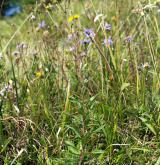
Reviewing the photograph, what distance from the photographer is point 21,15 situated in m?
6.62

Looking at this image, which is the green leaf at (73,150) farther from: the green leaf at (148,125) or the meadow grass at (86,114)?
the green leaf at (148,125)

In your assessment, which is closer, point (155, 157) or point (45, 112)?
point (155, 157)

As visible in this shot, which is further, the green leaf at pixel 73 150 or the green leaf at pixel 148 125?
the green leaf at pixel 148 125

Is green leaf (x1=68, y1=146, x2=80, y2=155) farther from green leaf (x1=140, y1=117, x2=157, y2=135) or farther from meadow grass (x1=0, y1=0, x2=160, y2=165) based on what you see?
green leaf (x1=140, y1=117, x2=157, y2=135)

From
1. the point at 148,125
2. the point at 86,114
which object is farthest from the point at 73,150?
the point at 148,125

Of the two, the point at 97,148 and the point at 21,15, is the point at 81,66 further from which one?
the point at 21,15

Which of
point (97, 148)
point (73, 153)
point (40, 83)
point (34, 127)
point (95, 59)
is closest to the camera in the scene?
point (73, 153)

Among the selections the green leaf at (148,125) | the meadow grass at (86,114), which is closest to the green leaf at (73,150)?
the meadow grass at (86,114)

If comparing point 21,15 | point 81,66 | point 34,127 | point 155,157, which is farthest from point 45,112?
point 21,15

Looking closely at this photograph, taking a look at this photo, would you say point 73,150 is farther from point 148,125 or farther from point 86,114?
point 148,125

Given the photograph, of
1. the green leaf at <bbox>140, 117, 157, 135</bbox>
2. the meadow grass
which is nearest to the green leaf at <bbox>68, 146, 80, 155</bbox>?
the meadow grass

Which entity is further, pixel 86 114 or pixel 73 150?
pixel 86 114

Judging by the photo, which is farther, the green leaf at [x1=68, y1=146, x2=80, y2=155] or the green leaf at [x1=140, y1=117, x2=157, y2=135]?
the green leaf at [x1=140, y1=117, x2=157, y2=135]

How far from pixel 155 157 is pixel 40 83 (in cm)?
71
